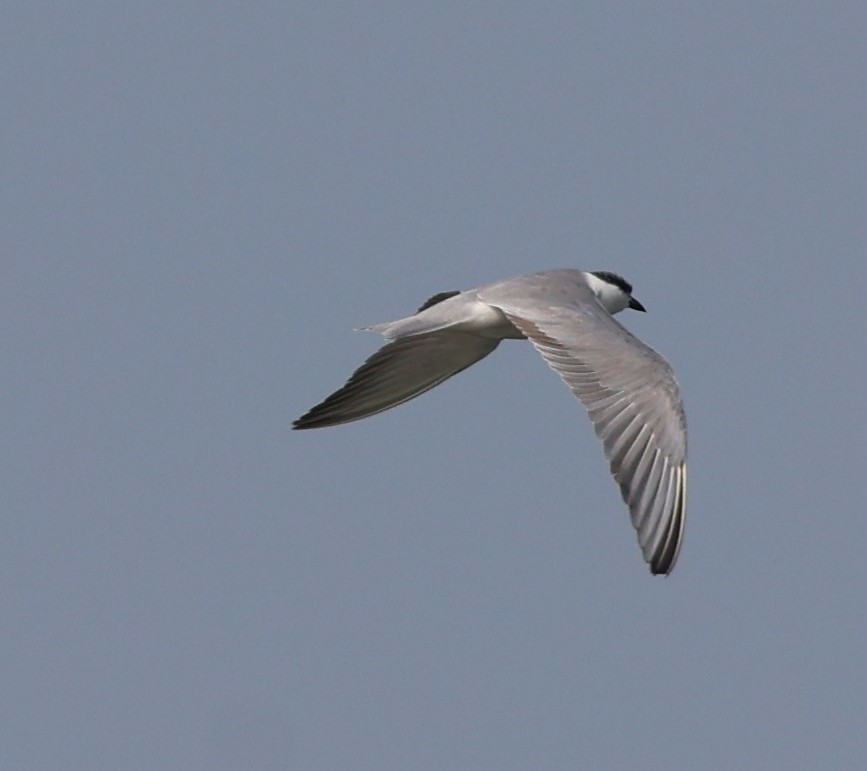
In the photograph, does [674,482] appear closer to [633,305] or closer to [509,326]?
[509,326]

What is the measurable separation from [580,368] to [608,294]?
10.8ft

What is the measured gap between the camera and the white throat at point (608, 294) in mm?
13508

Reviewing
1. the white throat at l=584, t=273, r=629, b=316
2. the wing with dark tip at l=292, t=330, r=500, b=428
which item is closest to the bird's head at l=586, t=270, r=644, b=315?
the white throat at l=584, t=273, r=629, b=316

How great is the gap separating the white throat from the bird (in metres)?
0.01

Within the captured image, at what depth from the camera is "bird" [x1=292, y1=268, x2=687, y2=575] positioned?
964 cm

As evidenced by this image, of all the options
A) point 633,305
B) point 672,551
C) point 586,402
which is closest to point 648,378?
point 586,402

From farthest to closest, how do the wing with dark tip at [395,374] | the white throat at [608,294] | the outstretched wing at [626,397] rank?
the white throat at [608,294]
the wing with dark tip at [395,374]
the outstretched wing at [626,397]

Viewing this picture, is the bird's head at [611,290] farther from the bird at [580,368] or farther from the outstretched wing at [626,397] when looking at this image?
the outstretched wing at [626,397]

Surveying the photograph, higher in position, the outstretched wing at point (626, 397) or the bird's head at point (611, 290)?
the bird's head at point (611, 290)

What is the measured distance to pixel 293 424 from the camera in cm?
1221

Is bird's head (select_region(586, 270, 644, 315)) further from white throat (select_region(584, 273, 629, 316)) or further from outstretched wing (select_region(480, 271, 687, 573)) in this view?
outstretched wing (select_region(480, 271, 687, 573))

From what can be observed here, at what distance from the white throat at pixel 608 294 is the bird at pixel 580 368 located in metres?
0.01

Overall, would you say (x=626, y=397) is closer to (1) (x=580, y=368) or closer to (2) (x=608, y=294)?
(1) (x=580, y=368)

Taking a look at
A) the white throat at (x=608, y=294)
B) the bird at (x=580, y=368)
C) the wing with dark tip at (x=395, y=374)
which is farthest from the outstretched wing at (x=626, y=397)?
the white throat at (x=608, y=294)
